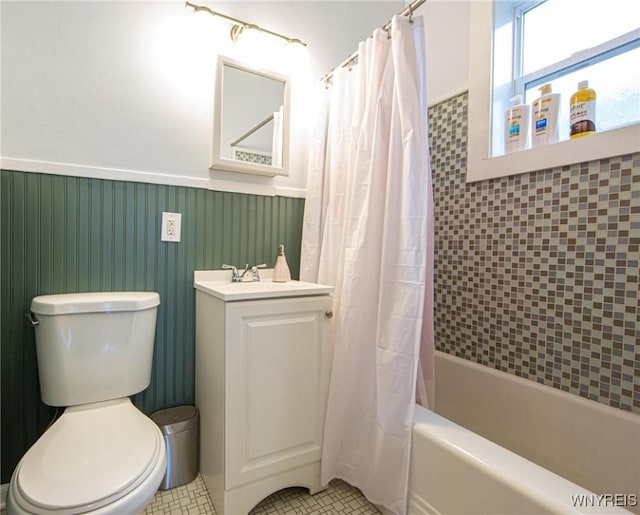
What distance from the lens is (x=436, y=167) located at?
1.79 meters

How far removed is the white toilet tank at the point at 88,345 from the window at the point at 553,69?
166 cm

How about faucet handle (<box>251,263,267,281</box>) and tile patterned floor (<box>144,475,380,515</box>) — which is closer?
tile patterned floor (<box>144,475,380,515</box>)

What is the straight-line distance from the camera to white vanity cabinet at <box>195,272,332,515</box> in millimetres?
1152

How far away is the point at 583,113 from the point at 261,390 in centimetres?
163

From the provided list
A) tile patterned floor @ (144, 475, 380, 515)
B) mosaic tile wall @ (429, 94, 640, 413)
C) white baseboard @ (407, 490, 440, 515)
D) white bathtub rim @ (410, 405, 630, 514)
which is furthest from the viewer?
tile patterned floor @ (144, 475, 380, 515)

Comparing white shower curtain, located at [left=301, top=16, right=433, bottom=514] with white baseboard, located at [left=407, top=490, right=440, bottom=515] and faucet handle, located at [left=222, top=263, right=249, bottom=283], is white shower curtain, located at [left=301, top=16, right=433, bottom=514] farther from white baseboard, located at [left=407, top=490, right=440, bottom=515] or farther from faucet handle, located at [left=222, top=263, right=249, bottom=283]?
faucet handle, located at [left=222, top=263, right=249, bottom=283]

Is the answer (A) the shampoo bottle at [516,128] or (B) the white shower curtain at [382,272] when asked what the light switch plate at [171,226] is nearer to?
(B) the white shower curtain at [382,272]

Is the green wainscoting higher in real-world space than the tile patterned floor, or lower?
higher

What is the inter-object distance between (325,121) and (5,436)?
190 centimetres

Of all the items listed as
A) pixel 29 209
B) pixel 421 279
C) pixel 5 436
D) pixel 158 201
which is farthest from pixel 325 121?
pixel 5 436

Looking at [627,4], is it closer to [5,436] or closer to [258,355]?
[258,355]

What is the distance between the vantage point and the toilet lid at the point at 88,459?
78cm

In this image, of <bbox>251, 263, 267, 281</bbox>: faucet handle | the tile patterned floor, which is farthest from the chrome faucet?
the tile patterned floor

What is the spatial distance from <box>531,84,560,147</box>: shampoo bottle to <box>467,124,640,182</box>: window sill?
67 mm
